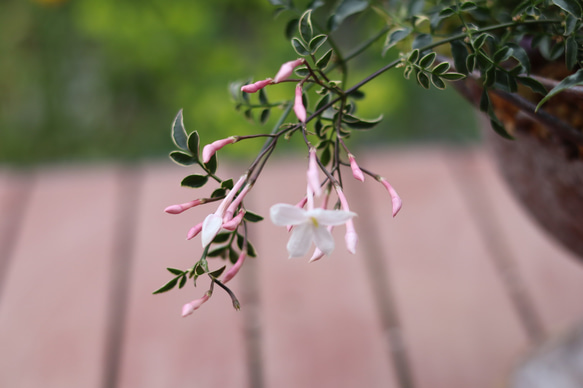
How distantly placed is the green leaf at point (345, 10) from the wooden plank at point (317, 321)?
0.53m

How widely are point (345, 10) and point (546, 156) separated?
0.69 feet

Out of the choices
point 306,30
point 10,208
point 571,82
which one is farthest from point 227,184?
point 10,208

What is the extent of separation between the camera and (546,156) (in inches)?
20.6

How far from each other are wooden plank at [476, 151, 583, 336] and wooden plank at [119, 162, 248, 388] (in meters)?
0.48

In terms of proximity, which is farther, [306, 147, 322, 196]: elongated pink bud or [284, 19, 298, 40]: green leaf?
[284, 19, 298, 40]: green leaf

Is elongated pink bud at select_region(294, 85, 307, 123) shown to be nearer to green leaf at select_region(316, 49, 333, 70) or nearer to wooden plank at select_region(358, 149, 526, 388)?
green leaf at select_region(316, 49, 333, 70)

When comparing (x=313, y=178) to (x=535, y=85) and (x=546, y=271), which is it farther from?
(x=546, y=271)

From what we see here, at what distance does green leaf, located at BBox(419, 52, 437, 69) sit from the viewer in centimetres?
41

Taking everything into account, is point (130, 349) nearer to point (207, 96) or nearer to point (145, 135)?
point (207, 96)

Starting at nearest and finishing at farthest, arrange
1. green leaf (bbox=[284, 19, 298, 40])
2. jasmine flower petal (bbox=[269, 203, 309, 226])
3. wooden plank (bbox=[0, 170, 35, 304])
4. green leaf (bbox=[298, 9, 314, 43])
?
1. jasmine flower petal (bbox=[269, 203, 309, 226])
2. green leaf (bbox=[298, 9, 314, 43])
3. green leaf (bbox=[284, 19, 298, 40])
4. wooden plank (bbox=[0, 170, 35, 304])

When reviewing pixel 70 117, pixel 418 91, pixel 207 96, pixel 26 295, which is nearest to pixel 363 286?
pixel 26 295

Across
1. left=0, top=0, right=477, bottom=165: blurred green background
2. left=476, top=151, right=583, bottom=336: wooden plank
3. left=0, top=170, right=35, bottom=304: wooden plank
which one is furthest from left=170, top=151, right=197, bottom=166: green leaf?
→ left=0, top=0, right=477, bottom=165: blurred green background

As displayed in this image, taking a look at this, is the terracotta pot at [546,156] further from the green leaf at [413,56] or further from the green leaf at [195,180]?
the green leaf at [195,180]

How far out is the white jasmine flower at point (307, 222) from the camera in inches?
12.4
